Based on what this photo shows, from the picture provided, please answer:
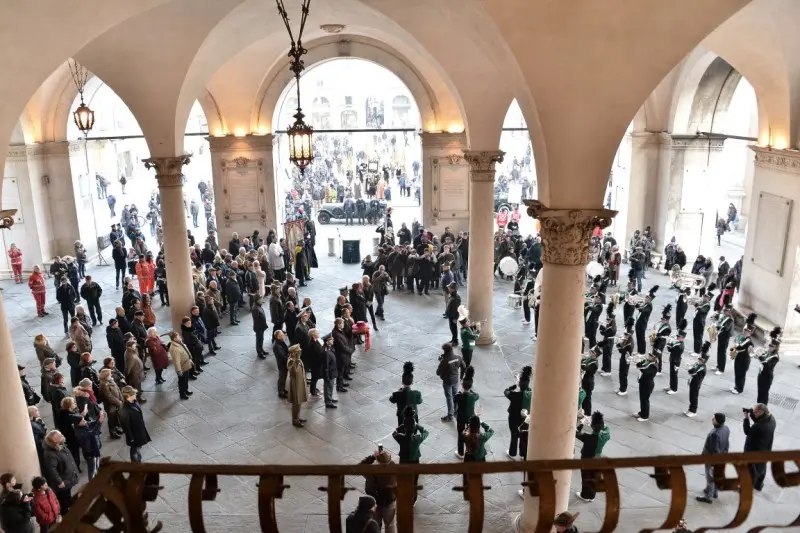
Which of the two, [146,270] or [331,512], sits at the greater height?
[331,512]

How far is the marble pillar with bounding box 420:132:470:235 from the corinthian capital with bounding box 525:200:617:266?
558 inches

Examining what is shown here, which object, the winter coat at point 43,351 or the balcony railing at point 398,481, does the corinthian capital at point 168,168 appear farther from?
the balcony railing at point 398,481

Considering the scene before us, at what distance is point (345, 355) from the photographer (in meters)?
11.0

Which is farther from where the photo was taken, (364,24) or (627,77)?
(364,24)

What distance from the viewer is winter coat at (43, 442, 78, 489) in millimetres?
7359

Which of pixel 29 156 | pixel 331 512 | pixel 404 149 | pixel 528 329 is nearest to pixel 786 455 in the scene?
pixel 331 512

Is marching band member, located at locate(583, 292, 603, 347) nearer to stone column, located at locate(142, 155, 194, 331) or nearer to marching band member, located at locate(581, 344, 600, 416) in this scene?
marching band member, located at locate(581, 344, 600, 416)

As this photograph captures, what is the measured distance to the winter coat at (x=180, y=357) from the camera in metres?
10.5

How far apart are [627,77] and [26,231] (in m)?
18.2

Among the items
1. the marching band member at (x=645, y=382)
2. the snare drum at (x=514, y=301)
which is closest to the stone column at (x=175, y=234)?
the snare drum at (x=514, y=301)

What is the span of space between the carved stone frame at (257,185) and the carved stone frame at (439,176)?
552 centimetres

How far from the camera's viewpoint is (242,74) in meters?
19.3

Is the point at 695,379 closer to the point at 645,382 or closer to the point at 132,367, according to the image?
the point at 645,382

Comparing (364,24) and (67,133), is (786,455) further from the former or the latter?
(67,133)
